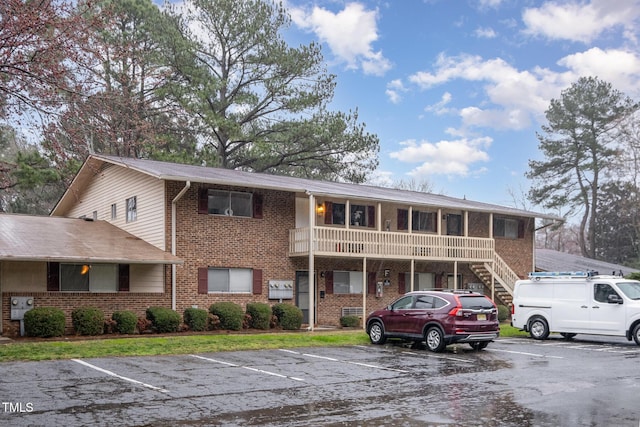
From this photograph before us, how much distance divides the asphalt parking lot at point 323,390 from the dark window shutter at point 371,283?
38.6 ft

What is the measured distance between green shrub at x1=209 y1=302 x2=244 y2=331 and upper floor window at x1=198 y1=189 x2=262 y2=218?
11.5 feet

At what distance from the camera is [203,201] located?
2428 cm

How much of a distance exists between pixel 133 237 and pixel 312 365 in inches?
502

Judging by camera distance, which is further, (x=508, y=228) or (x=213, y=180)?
(x=508, y=228)

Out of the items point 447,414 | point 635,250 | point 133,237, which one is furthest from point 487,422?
point 635,250

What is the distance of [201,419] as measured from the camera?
894 centimetres

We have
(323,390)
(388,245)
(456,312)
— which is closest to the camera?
(323,390)

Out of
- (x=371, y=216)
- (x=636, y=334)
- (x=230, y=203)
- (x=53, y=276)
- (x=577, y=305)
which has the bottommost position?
(x=636, y=334)

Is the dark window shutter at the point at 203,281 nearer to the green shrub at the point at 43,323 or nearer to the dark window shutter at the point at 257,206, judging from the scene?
the dark window shutter at the point at 257,206

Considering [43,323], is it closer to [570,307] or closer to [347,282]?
[347,282]

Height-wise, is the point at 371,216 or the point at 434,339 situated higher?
the point at 371,216

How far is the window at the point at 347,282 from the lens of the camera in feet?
91.1

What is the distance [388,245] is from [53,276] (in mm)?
12320

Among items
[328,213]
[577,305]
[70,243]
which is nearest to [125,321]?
[70,243]
